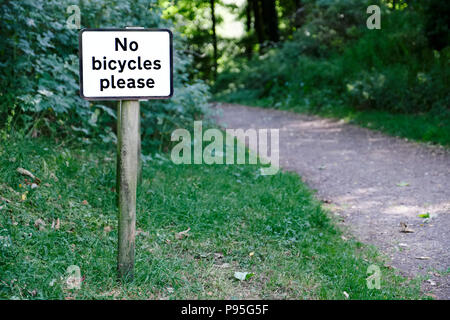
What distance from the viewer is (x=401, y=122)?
10273mm

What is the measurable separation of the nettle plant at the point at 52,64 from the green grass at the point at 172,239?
0.54 m

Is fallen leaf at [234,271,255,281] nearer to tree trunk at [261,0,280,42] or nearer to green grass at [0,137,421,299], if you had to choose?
green grass at [0,137,421,299]

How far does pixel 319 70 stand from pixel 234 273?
509 inches

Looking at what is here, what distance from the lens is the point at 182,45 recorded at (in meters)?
8.48

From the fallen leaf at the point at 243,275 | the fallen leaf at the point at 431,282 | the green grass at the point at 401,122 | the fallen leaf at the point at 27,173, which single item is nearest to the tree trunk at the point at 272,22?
the green grass at the point at 401,122

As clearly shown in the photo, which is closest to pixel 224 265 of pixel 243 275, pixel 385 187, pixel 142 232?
pixel 243 275

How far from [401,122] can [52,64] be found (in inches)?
307

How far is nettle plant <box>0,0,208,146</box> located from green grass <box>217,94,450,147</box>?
5.12m

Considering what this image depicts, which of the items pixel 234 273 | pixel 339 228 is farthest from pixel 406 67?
pixel 234 273

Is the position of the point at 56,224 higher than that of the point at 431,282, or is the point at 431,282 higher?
the point at 56,224

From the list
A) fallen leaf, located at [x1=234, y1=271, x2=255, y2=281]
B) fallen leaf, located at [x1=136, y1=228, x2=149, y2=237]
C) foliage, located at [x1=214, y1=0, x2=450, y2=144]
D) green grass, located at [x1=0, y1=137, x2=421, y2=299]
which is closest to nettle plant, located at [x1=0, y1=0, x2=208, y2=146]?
green grass, located at [x1=0, y1=137, x2=421, y2=299]

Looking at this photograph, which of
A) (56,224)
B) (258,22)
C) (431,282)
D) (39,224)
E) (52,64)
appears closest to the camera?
(431,282)

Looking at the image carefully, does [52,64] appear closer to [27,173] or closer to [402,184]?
[27,173]
